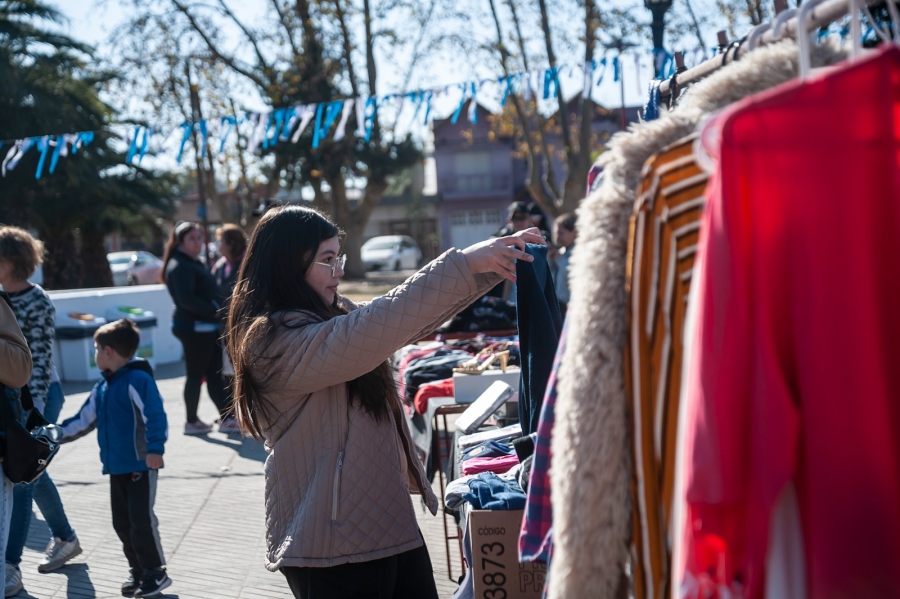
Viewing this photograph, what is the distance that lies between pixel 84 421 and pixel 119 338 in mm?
494

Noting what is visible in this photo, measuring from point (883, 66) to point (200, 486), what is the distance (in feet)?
20.8

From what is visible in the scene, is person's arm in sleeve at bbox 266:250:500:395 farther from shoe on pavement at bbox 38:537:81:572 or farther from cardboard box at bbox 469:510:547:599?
shoe on pavement at bbox 38:537:81:572

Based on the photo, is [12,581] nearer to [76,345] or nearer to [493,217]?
[76,345]

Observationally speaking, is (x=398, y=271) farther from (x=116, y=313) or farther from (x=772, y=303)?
(x=772, y=303)

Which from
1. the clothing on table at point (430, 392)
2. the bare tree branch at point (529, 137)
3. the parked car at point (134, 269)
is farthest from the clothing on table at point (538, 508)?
the parked car at point (134, 269)

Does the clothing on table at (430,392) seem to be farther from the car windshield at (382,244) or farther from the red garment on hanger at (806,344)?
the car windshield at (382,244)

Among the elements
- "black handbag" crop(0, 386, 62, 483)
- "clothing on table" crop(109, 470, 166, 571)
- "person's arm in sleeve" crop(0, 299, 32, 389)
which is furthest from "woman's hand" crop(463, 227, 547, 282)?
"clothing on table" crop(109, 470, 166, 571)

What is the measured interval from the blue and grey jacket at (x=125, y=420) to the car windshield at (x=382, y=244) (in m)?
33.5

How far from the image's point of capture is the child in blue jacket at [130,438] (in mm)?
4516

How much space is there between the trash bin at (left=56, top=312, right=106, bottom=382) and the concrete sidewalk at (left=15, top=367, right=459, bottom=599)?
13.7 ft

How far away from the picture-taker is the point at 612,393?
152 centimetres

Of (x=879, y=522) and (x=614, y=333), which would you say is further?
(x=614, y=333)

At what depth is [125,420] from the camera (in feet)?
15.0

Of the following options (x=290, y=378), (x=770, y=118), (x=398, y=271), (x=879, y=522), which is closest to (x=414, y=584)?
(x=290, y=378)
